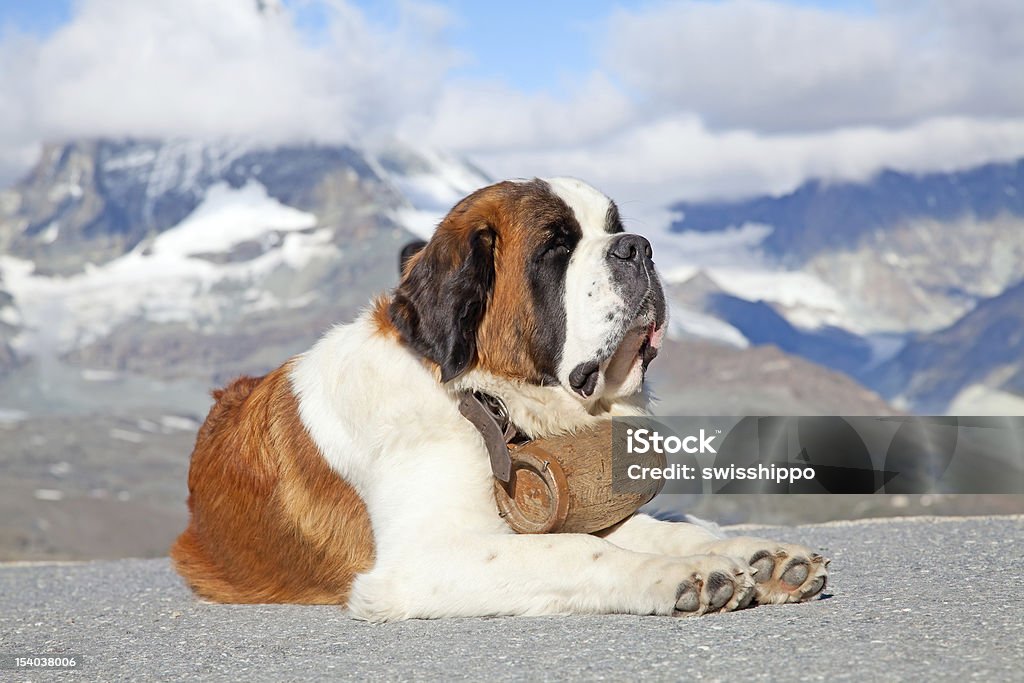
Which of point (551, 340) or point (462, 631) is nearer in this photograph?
point (462, 631)

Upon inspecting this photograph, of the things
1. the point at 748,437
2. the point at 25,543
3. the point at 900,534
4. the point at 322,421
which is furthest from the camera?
the point at 25,543

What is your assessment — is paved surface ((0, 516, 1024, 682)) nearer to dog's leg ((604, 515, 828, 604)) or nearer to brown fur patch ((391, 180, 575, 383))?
dog's leg ((604, 515, 828, 604))

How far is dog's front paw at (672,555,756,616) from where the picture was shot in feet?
16.5

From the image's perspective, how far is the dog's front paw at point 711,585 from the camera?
503 centimetres

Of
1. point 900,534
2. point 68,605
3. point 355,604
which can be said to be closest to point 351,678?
point 355,604

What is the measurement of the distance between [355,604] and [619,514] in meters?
1.39

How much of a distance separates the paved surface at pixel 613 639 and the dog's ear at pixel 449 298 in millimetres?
1322

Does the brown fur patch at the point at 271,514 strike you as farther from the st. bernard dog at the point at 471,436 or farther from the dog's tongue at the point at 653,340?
the dog's tongue at the point at 653,340

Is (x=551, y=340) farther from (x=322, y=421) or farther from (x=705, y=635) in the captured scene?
(x=705, y=635)

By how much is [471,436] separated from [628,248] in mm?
1210

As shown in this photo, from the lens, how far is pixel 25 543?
135m

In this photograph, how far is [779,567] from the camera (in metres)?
5.31
